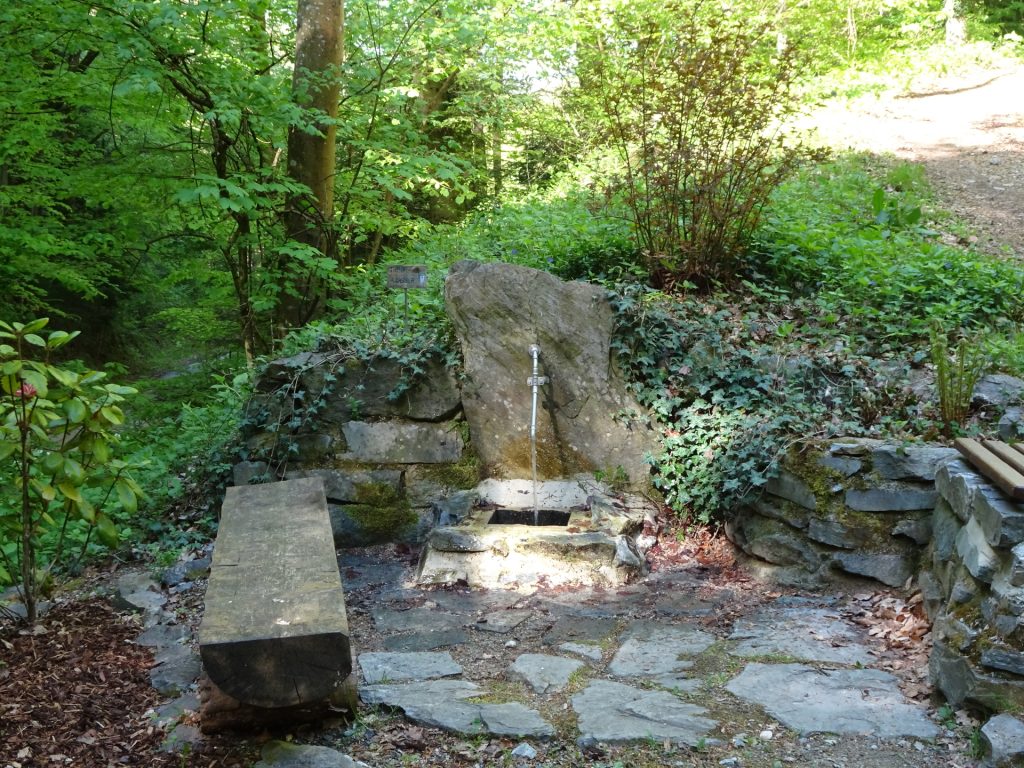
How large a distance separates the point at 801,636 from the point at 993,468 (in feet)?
3.82

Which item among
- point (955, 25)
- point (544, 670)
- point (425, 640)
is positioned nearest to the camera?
point (544, 670)

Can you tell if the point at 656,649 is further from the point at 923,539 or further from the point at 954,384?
the point at 954,384

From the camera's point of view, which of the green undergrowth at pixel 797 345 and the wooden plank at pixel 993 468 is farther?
the green undergrowth at pixel 797 345

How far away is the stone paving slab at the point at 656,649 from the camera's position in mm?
3531

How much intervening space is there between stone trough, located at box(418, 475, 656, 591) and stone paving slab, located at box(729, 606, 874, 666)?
862 mm

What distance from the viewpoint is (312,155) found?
25.8ft

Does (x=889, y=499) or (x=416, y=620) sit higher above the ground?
(x=889, y=499)

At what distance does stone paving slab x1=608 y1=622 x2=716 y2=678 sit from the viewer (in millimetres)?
3531

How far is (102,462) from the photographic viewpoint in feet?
11.7

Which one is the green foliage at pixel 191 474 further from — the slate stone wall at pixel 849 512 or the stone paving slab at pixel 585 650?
the slate stone wall at pixel 849 512

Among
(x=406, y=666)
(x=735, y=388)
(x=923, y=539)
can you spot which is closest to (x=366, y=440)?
(x=406, y=666)

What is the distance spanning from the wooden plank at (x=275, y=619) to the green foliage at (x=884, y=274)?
Result: 438 centimetres

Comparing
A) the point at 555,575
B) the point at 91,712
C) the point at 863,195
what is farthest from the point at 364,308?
the point at 863,195

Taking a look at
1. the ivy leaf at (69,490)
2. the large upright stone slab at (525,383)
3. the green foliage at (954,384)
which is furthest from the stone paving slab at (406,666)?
the green foliage at (954,384)
